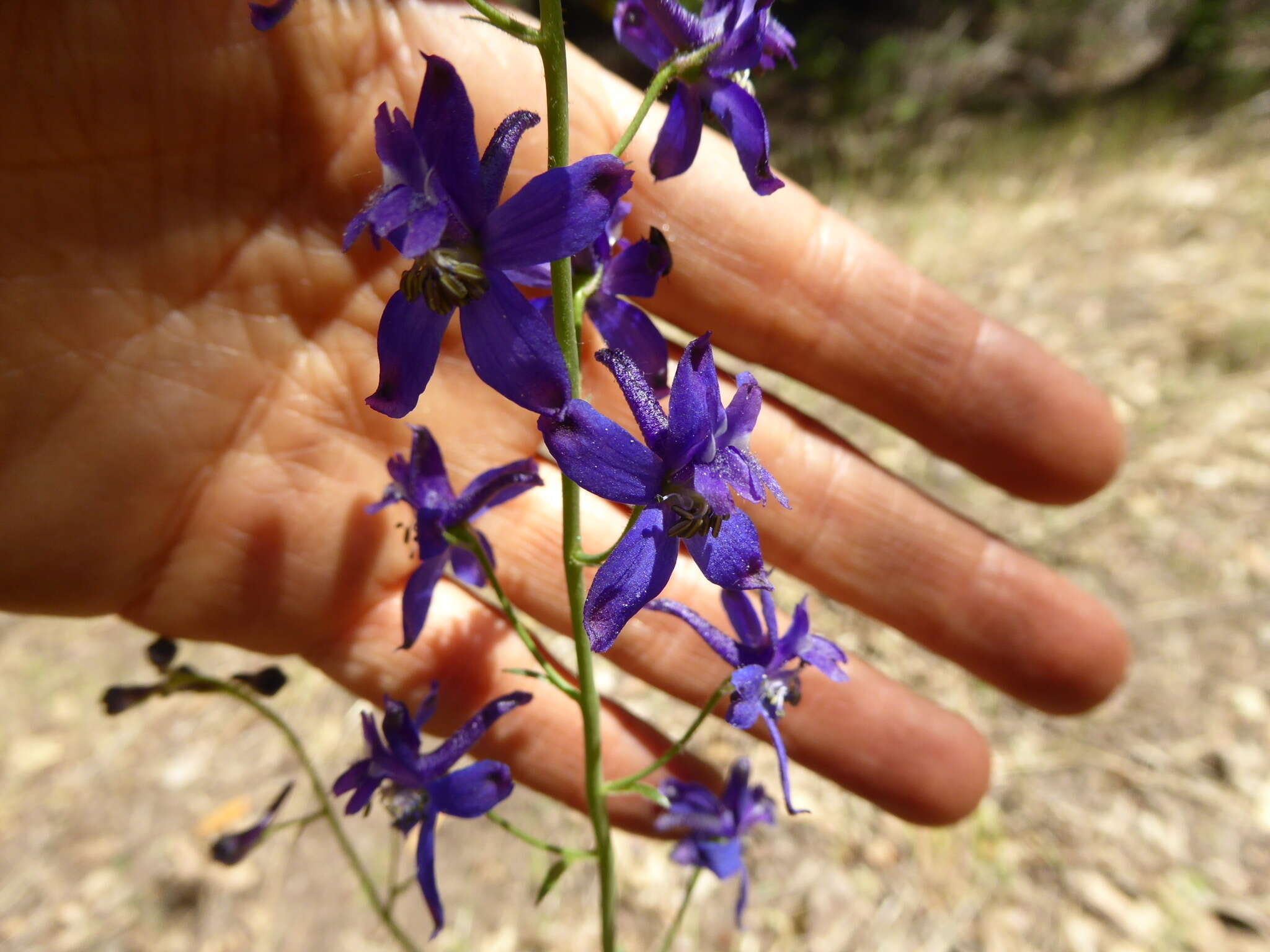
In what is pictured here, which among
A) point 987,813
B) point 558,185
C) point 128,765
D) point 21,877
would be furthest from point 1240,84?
point 21,877

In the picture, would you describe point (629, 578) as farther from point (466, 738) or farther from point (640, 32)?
point (640, 32)

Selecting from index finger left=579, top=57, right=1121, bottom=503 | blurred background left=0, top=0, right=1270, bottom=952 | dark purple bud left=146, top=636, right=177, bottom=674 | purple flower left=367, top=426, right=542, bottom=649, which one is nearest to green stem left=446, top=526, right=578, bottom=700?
purple flower left=367, top=426, right=542, bottom=649

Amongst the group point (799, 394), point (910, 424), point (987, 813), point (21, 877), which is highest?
point (799, 394)

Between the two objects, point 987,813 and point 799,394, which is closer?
point 987,813

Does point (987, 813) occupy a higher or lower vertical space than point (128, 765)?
higher

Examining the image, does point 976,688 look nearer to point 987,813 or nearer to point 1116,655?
point 987,813

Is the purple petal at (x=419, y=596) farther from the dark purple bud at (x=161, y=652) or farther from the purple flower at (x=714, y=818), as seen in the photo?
the purple flower at (x=714, y=818)

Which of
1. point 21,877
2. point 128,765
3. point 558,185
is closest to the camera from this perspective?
point 558,185
